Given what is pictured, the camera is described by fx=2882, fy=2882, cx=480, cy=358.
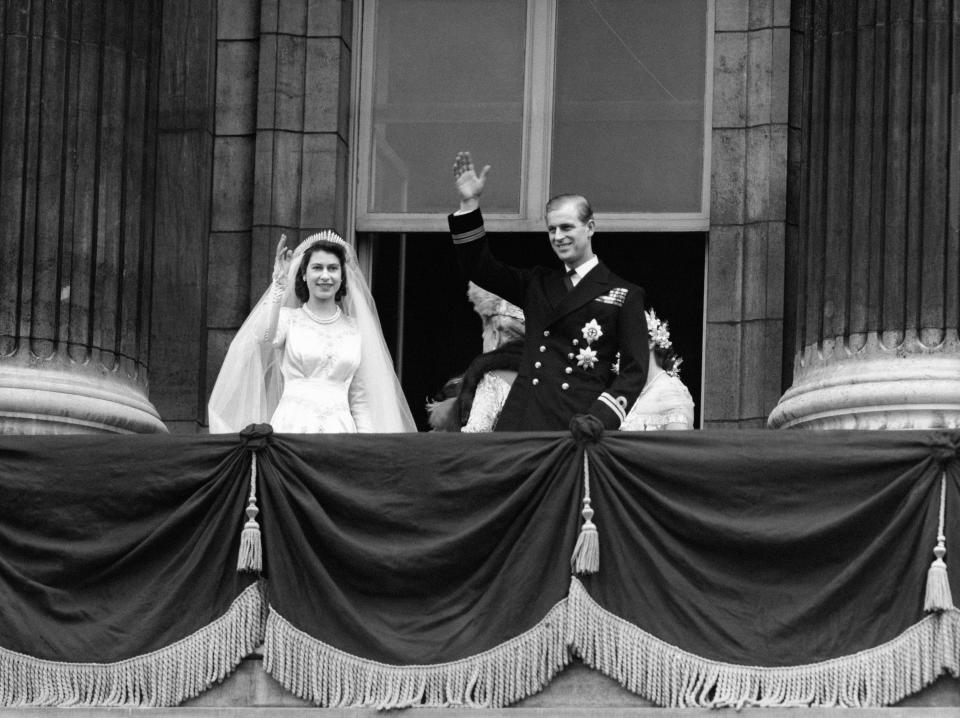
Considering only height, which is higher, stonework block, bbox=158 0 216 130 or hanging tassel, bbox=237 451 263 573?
stonework block, bbox=158 0 216 130

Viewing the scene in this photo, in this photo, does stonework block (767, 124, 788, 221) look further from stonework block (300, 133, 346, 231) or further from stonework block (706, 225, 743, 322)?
stonework block (300, 133, 346, 231)

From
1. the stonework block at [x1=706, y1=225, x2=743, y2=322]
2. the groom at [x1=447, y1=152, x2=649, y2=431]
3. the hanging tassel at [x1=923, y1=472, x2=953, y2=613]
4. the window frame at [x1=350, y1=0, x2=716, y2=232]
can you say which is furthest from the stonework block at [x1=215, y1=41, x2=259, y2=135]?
the hanging tassel at [x1=923, y1=472, x2=953, y2=613]

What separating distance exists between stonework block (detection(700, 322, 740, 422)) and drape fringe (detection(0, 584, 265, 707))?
16.0 feet

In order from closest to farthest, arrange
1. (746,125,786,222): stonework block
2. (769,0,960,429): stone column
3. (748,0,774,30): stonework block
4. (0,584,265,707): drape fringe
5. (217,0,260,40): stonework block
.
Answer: (0,584,265,707): drape fringe, (769,0,960,429): stone column, (746,125,786,222): stonework block, (748,0,774,30): stonework block, (217,0,260,40): stonework block

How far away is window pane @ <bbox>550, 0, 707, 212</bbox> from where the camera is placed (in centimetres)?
2083

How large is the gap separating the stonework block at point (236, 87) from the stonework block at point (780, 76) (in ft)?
12.5

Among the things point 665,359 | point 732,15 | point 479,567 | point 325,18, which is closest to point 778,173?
point 732,15

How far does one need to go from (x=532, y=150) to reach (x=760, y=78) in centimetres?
175

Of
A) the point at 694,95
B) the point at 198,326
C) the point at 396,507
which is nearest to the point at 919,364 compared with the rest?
the point at 396,507

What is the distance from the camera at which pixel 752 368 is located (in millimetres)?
19891

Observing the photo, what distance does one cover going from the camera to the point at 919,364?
16.9 m

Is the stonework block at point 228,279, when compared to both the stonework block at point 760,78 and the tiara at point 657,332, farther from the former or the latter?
the stonework block at point 760,78

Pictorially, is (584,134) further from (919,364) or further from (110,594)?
(110,594)

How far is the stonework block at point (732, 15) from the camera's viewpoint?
2073 cm
